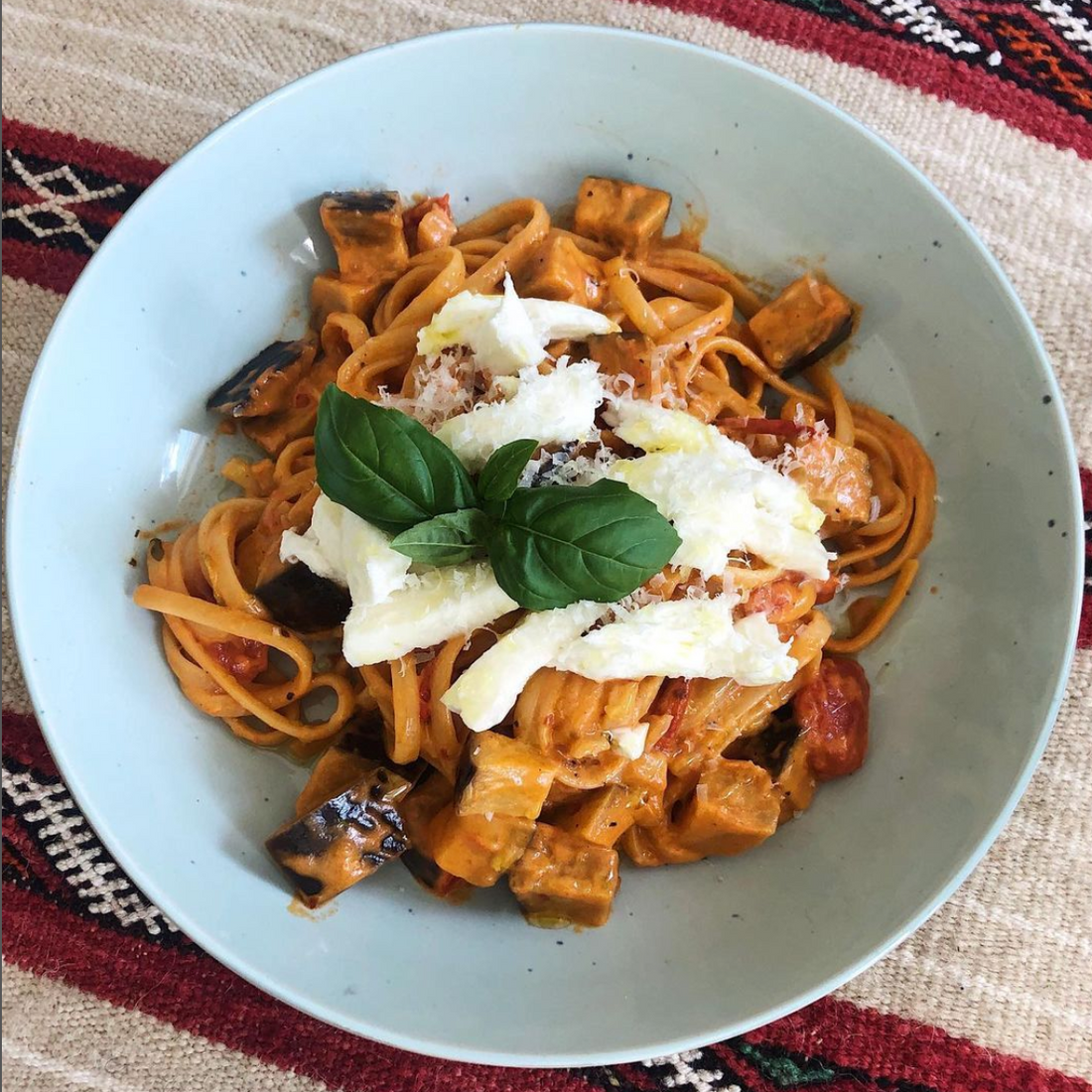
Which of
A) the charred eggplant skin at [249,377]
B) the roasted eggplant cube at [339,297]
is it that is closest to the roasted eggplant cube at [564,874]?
the charred eggplant skin at [249,377]

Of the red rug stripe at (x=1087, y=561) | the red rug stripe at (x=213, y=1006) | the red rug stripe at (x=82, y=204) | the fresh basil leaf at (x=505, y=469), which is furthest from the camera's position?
the red rug stripe at (x=82, y=204)

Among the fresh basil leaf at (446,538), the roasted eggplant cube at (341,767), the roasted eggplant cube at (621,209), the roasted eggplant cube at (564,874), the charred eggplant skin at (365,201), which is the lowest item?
the roasted eggplant cube at (341,767)

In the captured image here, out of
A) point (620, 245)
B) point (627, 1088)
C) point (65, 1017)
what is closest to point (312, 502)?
point (620, 245)

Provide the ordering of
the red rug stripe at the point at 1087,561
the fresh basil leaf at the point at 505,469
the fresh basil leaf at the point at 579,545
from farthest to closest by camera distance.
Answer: the red rug stripe at the point at 1087,561 → the fresh basil leaf at the point at 505,469 → the fresh basil leaf at the point at 579,545

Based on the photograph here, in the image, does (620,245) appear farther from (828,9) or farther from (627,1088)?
(627,1088)

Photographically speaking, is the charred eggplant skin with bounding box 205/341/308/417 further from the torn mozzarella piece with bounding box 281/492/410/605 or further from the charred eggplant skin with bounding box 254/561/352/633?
the charred eggplant skin with bounding box 254/561/352/633

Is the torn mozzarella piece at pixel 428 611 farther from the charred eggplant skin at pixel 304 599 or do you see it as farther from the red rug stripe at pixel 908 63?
the red rug stripe at pixel 908 63

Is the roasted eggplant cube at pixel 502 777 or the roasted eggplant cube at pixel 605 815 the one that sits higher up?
the roasted eggplant cube at pixel 502 777

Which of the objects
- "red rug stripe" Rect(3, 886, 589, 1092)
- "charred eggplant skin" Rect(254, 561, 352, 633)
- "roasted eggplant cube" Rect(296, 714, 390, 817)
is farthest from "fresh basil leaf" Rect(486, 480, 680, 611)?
"red rug stripe" Rect(3, 886, 589, 1092)
